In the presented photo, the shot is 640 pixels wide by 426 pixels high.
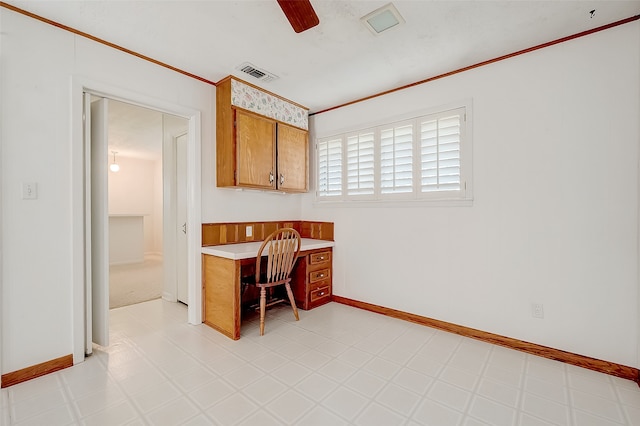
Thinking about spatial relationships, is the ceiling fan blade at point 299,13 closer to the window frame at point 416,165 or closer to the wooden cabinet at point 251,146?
the wooden cabinet at point 251,146

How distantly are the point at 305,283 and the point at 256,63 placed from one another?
7.56 ft

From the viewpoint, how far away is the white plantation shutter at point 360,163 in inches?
132

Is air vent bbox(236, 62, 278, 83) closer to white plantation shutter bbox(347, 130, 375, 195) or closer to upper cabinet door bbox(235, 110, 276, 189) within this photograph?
upper cabinet door bbox(235, 110, 276, 189)

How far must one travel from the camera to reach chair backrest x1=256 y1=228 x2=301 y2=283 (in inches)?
107

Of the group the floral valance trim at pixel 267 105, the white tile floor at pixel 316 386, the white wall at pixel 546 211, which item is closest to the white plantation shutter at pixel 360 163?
the white wall at pixel 546 211

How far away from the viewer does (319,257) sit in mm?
3479

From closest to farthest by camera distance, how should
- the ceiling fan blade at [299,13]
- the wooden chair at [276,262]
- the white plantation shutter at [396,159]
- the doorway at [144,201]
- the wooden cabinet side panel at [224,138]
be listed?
the ceiling fan blade at [299,13], the wooden chair at [276,262], the wooden cabinet side panel at [224,138], the white plantation shutter at [396,159], the doorway at [144,201]

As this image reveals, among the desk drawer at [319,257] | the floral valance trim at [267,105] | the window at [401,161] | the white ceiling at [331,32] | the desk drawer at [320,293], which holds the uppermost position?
the white ceiling at [331,32]

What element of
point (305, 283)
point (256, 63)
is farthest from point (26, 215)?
point (305, 283)

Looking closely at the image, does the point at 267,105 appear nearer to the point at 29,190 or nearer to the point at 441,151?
the point at 441,151

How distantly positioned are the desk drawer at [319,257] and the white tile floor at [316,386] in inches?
34.9

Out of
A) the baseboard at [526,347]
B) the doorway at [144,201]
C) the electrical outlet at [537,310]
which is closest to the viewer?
the baseboard at [526,347]

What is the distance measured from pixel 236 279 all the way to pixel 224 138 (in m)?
1.43

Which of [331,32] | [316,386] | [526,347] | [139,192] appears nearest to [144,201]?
[139,192]
